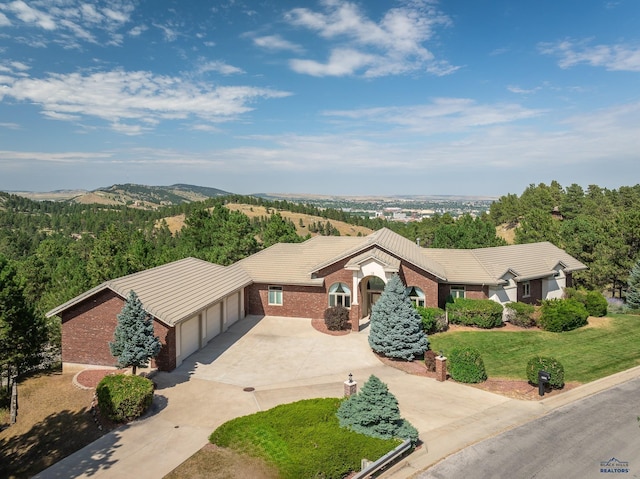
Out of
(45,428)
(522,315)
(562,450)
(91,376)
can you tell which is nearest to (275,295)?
(91,376)

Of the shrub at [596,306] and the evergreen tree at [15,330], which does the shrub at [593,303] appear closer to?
the shrub at [596,306]

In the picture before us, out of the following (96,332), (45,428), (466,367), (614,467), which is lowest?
(614,467)

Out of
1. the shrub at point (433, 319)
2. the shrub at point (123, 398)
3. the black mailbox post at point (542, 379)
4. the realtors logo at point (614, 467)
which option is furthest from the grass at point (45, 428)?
the shrub at point (433, 319)

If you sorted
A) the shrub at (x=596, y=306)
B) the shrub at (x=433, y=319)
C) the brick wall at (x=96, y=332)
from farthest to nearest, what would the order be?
the shrub at (x=596, y=306)
the shrub at (x=433, y=319)
the brick wall at (x=96, y=332)

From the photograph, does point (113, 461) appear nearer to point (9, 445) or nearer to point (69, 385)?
point (9, 445)

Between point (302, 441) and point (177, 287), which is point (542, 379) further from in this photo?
point (177, 287)

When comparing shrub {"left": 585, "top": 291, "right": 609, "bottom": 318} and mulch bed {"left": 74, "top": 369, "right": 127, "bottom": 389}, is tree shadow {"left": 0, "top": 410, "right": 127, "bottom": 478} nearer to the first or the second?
mulch bed {"left": 74, "top": 369, "right": 127, "bottom": 389}
